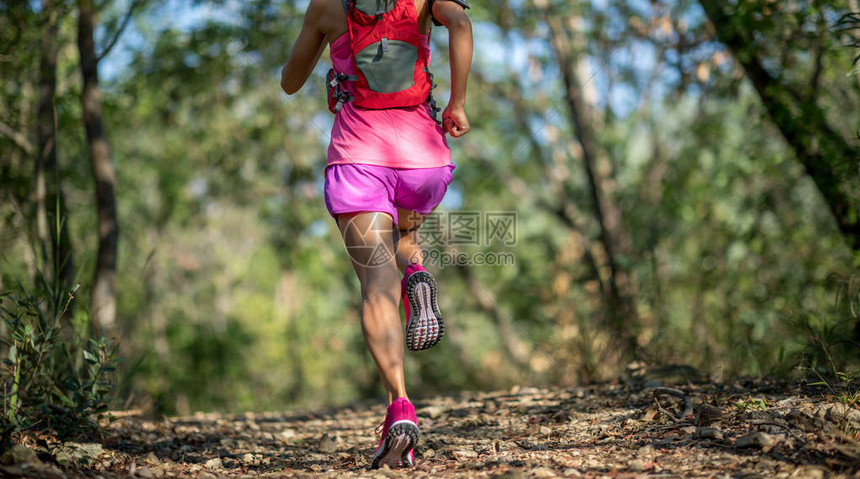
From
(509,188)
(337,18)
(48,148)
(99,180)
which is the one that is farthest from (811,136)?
(509,188)

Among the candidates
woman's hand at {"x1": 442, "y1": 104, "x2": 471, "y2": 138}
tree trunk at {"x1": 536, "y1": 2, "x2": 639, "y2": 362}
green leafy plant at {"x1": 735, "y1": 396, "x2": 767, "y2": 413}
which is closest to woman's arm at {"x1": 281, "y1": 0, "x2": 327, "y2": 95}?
woman's hand at {"x1": 442, "y1": 104, "x2": 471, "y2": 138}

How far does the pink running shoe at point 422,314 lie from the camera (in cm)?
245

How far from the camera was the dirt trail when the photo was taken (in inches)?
77.0

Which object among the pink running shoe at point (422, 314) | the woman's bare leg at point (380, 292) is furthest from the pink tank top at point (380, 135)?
the pink running shoe at point (422, 314)

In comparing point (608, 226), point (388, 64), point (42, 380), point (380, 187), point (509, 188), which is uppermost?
point (509, 188)

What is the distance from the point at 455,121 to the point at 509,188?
1137 centimetres

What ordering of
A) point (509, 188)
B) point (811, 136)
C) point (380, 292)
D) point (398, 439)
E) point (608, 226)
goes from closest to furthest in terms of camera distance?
point (398, 439) < point (380, 292) < point (811, 136) < point (608, 226) < point (509, 188)

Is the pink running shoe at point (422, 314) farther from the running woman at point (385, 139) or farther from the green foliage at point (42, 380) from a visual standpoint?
the green foliage at point (42, 380)

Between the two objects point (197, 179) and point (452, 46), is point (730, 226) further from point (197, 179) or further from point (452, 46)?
point (197, 179)

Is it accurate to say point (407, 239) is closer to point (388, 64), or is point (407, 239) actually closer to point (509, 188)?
point (388, 64)

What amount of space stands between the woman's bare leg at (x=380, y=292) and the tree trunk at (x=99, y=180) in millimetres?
2298

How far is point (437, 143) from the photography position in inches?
103

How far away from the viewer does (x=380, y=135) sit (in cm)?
249

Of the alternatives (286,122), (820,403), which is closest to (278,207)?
(286,122)
